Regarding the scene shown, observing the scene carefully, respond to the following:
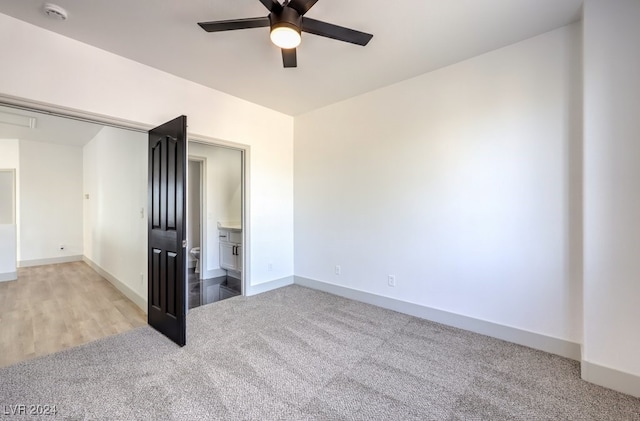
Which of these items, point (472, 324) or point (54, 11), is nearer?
point (54, 11)

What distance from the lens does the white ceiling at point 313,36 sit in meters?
2.02

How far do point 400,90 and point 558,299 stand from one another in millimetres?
2604

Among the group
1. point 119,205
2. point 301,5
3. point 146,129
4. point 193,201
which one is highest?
point 301,5

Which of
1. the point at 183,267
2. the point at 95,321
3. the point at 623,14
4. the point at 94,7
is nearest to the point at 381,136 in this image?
the point at 623,14

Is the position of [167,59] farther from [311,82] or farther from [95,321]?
[95,321]

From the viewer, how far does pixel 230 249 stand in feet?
16.1

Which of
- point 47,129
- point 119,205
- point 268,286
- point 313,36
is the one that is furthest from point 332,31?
point 47,129

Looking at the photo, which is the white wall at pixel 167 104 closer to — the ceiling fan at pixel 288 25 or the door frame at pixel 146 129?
the door frame at pixel 146 129

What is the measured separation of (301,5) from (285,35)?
0.19 meters

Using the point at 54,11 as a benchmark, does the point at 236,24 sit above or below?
below

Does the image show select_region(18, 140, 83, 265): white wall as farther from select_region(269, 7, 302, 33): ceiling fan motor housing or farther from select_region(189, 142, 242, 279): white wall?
select_region(269, 7, 302, 33): ceiling fan motor housing

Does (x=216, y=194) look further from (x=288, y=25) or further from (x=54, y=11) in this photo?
(x=288, y=25)

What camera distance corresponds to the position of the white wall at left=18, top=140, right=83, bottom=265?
5.93m

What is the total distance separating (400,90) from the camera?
128 inches
